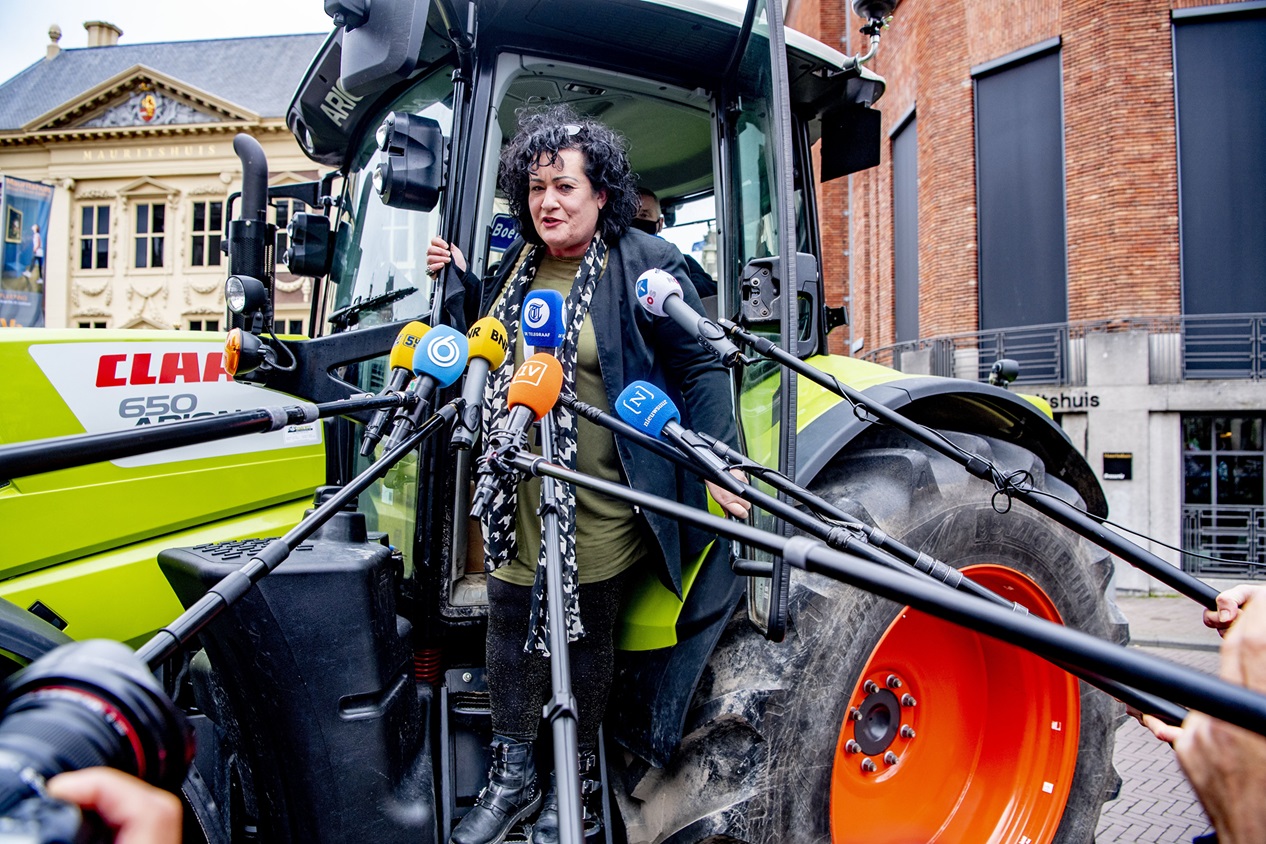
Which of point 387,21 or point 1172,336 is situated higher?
point 1172,336

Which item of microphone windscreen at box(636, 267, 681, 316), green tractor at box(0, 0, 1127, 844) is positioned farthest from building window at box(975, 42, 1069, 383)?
microphone windscreen at box(636, 267, 681, 316)

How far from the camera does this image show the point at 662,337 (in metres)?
2.12

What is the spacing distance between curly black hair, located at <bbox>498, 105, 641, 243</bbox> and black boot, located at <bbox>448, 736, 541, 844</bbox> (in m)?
1.33

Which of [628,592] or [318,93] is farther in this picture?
[318,93]

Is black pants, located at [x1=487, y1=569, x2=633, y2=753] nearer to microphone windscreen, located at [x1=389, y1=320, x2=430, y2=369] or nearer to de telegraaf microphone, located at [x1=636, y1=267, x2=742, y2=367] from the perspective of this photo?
microphone windscreen, located at [x1=389, y1=320, x2=430, y2=369]

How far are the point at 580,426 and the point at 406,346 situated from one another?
480 mm

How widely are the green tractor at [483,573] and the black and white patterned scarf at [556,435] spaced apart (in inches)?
7.2

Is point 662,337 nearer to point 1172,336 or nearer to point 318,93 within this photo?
point 318,93

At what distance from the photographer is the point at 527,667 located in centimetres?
198

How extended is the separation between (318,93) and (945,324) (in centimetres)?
1350

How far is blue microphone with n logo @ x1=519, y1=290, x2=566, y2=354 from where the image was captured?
5.73 ft

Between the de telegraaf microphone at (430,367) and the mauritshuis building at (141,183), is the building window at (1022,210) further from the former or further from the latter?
the mauritshuis building at (141,183)

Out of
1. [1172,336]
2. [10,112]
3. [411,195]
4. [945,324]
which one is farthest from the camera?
[10,112]

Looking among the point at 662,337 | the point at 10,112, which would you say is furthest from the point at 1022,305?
the point at 10,112
